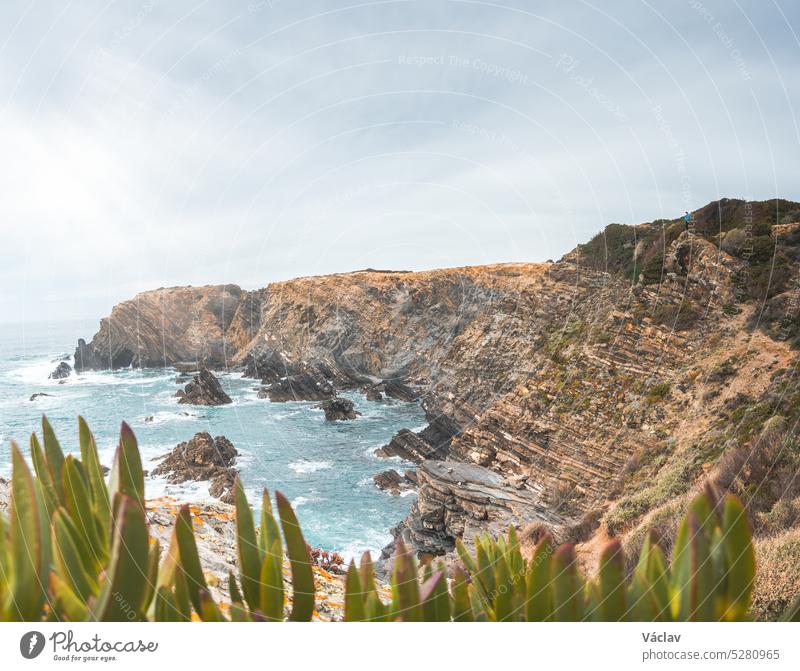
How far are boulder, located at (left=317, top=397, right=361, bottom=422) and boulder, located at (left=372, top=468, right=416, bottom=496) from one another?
540cm

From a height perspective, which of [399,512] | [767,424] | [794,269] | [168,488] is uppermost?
[794,269]

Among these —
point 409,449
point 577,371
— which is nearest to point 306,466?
point 409,449

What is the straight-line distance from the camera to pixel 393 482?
1628cm

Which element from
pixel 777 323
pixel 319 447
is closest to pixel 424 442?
pixel 319 447

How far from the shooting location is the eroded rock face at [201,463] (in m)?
9.45

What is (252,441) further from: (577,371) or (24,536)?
(24,536)

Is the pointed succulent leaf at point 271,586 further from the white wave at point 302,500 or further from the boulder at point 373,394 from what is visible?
the boulder at point 373,394

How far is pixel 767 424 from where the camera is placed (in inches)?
225

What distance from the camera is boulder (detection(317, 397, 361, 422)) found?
21281mm
